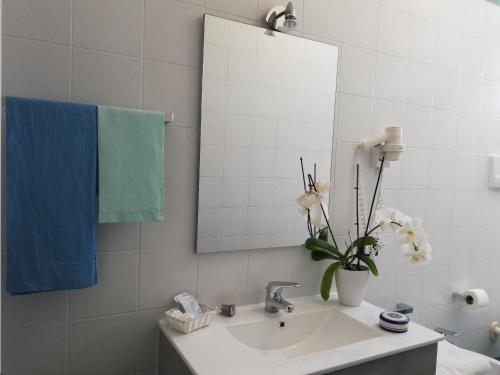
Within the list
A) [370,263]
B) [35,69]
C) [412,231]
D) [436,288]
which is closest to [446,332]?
[436,288]

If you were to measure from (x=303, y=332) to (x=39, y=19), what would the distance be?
1344 mm

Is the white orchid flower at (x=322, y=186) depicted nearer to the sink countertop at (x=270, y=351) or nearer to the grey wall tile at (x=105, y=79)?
the sink countertop at (x=270, y=351)

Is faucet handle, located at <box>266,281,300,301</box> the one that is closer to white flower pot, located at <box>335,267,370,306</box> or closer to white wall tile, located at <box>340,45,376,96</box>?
white flower pot, located at <box>335,267,370,306</box>

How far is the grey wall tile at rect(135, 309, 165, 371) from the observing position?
1293 millimetres

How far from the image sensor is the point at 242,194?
1428 mm

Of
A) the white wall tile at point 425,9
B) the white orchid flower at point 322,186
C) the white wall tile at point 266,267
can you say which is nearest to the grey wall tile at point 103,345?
the white wall tile at point 266,267

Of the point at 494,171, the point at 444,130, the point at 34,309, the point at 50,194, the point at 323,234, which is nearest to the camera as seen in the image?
the point at 50,194

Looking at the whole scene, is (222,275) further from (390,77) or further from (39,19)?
(390,77)

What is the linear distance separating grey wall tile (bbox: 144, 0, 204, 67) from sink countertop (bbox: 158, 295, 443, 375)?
892mm

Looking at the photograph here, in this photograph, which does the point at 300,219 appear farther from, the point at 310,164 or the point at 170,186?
the point at 170,186

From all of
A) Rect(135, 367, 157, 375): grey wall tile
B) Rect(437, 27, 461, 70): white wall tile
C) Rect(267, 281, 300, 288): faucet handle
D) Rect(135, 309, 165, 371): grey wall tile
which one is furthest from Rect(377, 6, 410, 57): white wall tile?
Rect(135, 367, 157, 375): grey wall tile

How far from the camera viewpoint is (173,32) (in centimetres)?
127

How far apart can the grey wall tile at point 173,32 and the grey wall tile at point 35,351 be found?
91 cm

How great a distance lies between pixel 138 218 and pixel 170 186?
0.19m
